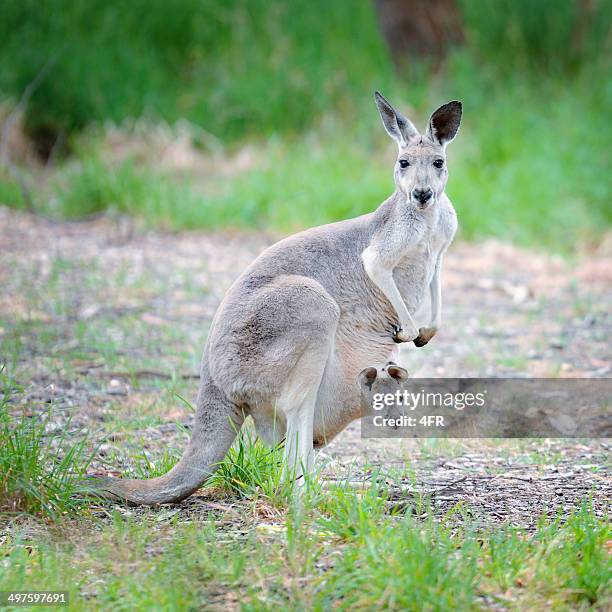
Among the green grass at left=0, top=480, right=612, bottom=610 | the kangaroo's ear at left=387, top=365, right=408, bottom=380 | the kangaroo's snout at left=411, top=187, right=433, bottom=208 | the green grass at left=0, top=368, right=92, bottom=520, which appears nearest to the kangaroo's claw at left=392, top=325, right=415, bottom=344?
the kangaroo's ear at left=387, top=365, right=408, bottom=380

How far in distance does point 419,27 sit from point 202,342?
6467mm

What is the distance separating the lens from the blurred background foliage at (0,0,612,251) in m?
9.09

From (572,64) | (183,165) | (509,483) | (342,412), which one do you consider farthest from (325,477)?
(572,64)

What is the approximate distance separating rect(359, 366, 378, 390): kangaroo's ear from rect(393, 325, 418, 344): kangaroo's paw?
0.64ft

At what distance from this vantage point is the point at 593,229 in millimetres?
8469

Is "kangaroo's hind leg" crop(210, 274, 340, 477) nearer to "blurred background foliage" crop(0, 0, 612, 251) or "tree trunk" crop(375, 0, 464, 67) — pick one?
"blurred background foliage" crop(0, 0, 612, 251)

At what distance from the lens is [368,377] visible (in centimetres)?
379

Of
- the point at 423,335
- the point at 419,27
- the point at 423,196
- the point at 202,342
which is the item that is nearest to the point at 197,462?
the point at 423,335

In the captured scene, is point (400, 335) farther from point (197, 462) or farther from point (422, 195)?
point (197, 462)

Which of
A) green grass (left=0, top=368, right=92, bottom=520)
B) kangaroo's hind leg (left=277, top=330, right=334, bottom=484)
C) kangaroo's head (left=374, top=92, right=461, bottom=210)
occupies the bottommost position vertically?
green grass (left=0, top=368, right=92, bottom=520)

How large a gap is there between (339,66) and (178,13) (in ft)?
8.13

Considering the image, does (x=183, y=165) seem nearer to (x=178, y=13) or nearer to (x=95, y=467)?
(x=178, y=13)

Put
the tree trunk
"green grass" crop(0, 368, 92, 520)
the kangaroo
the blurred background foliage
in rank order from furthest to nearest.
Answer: the tree trunk
the blurred background foliage
the kangaroo
"green grass" crop(0, 368, 92, 520)

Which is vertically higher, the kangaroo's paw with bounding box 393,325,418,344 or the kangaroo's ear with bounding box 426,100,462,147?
the kangaroo's ear with bounding box 426,100,462,147
